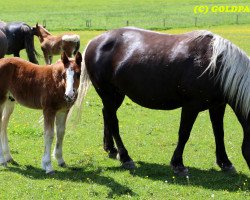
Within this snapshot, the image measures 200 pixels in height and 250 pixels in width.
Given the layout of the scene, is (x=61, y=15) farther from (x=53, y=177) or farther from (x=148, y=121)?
(x=53, y=177)

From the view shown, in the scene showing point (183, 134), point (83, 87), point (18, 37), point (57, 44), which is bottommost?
point (57, 44)

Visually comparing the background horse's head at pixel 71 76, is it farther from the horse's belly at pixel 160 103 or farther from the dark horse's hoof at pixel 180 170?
the dark horse's hoof at pixel 180 170

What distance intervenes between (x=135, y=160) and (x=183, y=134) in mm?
1430

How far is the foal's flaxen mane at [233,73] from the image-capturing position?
22.1 feet

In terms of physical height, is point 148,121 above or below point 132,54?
below

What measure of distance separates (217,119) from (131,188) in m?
1.93

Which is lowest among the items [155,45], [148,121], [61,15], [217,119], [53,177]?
[61,15]

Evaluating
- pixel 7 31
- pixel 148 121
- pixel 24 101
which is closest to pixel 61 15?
pixel 7 31

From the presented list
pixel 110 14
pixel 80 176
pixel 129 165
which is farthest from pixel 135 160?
pixel 110 14

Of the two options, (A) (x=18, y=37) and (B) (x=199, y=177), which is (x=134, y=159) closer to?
(B) (x=199, y=177)

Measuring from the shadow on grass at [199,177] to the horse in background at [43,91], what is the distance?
1.12 metres

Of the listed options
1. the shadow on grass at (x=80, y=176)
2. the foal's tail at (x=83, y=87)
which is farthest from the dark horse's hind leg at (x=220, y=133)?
the foal's tail at (x=83, y=87)

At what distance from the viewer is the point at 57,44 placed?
19578mm

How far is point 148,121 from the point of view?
1142 centimetres
